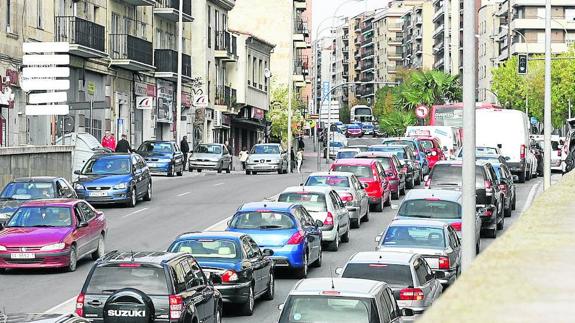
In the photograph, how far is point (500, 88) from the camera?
121 meters

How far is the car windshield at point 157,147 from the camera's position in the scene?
55.6m

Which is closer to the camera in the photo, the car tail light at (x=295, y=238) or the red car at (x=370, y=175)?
the car tail light at (x=295, y=238)

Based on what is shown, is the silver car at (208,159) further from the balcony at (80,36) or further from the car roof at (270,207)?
the car roof at (270,207)

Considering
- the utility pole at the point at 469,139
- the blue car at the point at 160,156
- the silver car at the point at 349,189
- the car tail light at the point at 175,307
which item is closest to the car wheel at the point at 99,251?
the silver car at the point at 349,189

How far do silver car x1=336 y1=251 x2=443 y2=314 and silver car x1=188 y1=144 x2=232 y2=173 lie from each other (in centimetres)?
4448

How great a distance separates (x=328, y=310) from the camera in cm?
1415

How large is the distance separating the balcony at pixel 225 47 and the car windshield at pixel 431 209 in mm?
56154

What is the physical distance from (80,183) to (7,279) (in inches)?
570

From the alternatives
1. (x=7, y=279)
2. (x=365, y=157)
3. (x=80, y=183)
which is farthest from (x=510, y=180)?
(x=7, y=279)

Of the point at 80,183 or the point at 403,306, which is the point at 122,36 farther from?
the point at 403,306

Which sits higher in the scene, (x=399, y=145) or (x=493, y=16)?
(x=493, y=16)

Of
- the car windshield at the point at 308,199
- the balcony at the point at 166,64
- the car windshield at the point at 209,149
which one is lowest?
the car windshield at the point at 308,199

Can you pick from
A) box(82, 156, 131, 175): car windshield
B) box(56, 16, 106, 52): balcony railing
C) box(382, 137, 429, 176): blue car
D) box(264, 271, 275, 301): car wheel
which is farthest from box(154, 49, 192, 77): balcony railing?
box(264, 271, 275, 301): car wheel

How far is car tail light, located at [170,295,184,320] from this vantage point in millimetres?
16312
